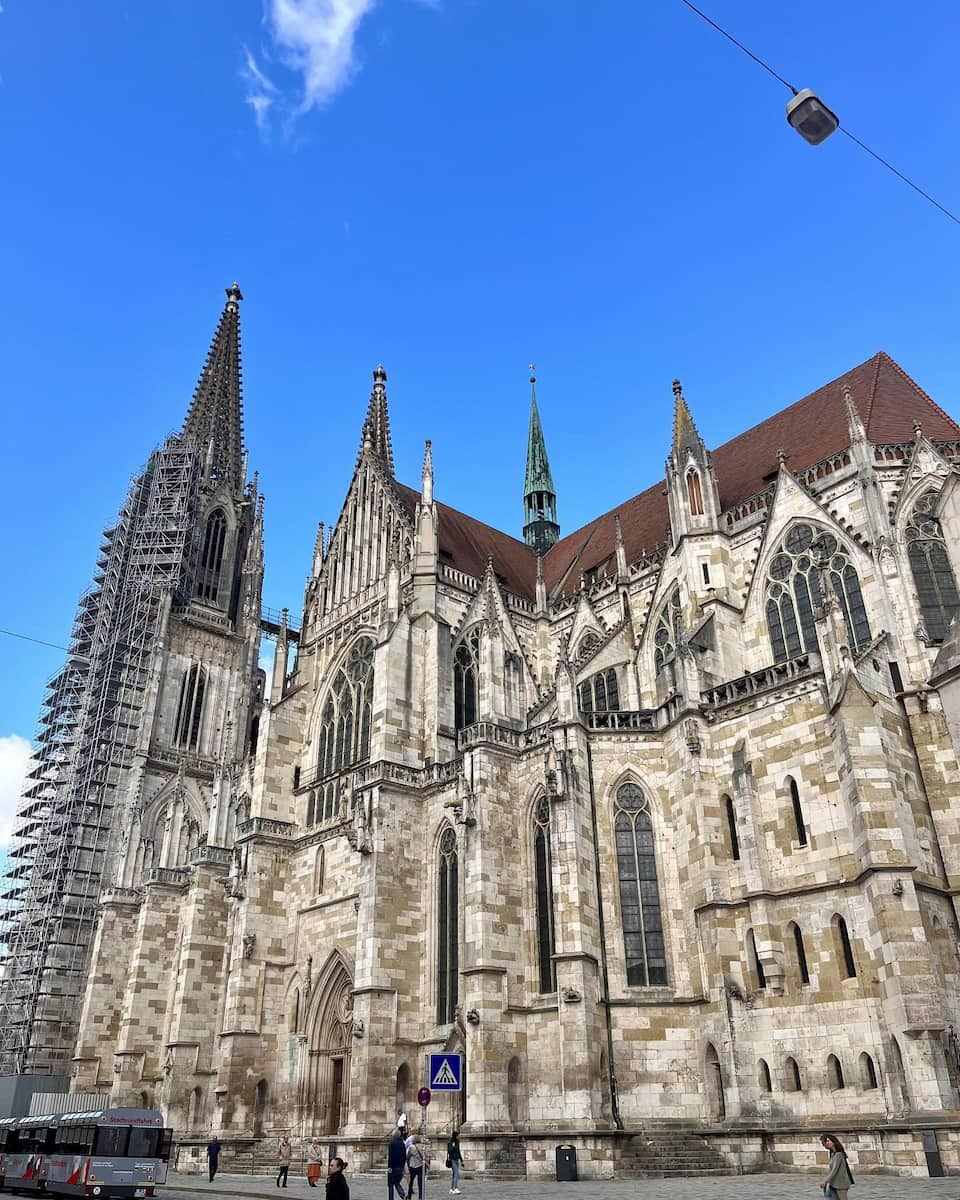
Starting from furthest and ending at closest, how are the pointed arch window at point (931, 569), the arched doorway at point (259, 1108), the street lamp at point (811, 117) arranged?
the arched doorway at point (259, 1108) → the pointed arch window at point (931, 569) → the street lamp at point (811, 117)

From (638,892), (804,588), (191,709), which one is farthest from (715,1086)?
(191,709)

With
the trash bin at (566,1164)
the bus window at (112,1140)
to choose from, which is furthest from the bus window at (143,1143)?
the trash bin at (566,1164)

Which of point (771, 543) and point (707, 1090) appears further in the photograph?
point (771, 543)

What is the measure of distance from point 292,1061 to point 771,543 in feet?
62.7

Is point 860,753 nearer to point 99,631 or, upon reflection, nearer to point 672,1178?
point 672,1178

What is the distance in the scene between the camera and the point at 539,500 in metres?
46.7

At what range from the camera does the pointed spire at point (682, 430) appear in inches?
1095

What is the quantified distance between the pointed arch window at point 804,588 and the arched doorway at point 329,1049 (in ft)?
48.0

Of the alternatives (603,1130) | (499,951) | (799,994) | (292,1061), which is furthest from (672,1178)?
(292,1061)

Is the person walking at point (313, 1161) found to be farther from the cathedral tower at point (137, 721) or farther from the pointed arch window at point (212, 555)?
the pointed arch window at point (212, 555)

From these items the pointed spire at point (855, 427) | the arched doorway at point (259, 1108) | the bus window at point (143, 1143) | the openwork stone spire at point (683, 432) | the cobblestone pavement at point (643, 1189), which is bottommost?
the cobblestone pavement at point (643, 1189)

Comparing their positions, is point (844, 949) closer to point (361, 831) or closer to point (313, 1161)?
point (313, 1161)

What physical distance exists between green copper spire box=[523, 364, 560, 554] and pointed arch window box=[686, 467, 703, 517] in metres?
15.6

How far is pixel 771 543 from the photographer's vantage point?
998 inches
